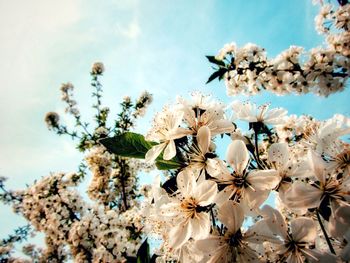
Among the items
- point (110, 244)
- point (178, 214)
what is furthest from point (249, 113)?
point (110, 244)

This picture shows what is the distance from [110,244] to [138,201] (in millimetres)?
3240

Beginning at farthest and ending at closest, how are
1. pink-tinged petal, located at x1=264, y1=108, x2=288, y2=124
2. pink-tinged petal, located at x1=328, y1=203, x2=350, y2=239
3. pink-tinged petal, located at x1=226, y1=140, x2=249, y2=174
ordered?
pink-tinged petal, located at x1=264, y1=108, x2=288, y2=124 < pink-tinged petal, located at x1=226, y1=140, x2=249, y2=174 < pink-tinged petal, located at x1=328, y1=203, x2=350, y2=239

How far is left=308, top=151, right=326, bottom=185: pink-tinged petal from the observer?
3.59 ft

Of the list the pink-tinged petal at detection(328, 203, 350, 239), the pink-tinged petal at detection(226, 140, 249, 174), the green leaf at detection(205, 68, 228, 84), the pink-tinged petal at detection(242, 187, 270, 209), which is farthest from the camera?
the green leaf at detection(205, 68, 228, 84)

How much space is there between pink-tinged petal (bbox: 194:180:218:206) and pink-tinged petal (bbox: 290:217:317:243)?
0.37 m

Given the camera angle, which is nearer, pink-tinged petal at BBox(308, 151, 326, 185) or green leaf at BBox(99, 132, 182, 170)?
pink-tinged petal at BBox(308, 151, 326, 185)

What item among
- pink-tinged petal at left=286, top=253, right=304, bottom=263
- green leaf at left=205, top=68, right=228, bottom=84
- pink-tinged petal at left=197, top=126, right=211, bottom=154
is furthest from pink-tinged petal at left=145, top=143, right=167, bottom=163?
green leaf at left=205, top=68, right=228, bottom=84

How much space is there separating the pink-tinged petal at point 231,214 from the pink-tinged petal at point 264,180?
13 centimetres

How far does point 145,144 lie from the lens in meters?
1.50

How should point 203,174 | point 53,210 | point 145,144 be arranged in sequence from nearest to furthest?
point 203,174, point 145,144, point 53,210

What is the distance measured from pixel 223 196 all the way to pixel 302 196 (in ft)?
1.01

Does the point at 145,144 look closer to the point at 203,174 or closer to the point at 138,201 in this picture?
the point at 203,174

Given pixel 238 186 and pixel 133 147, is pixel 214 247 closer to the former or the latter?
pixel 238 186

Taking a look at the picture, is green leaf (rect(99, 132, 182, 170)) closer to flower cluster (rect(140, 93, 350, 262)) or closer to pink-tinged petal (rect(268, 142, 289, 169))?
flower cluster (rect(140, 93, 350, 262))
